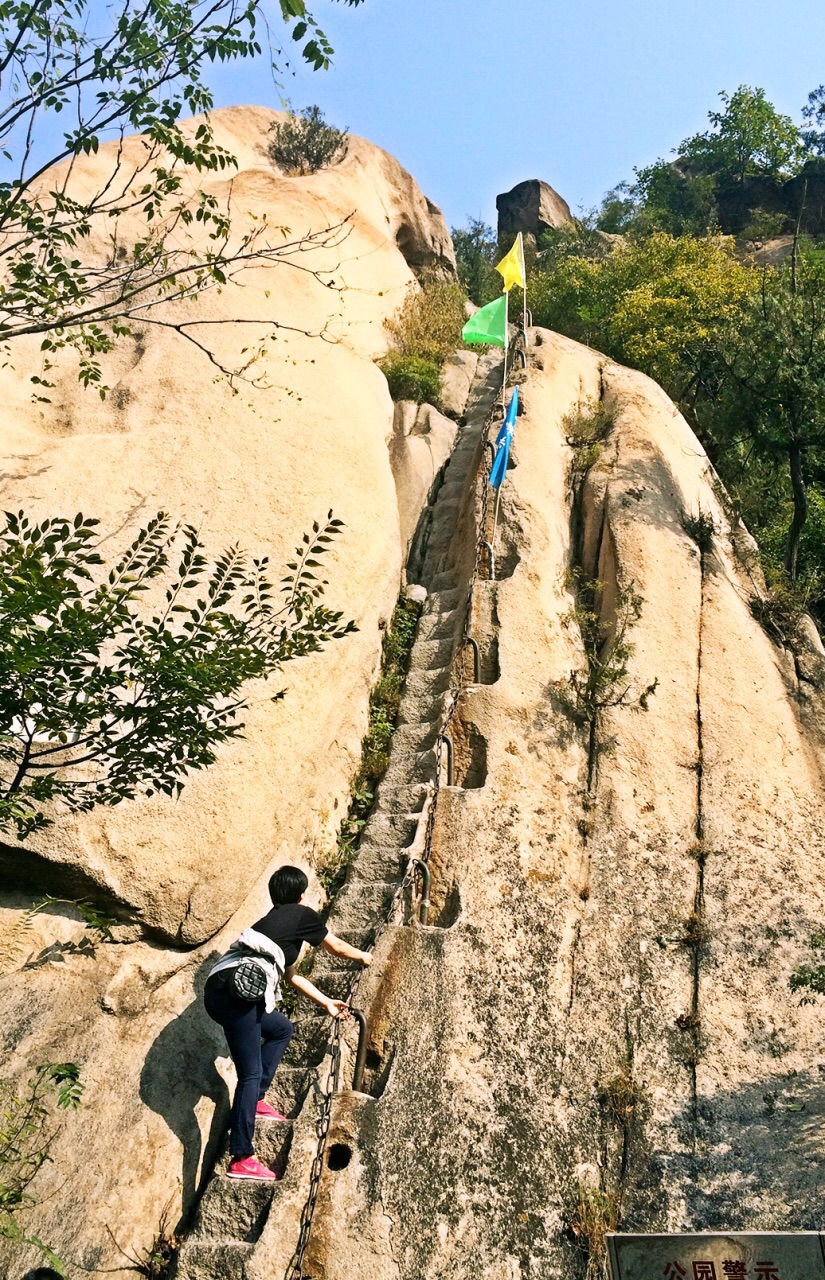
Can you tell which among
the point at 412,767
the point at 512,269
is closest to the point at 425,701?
the point at 412,767

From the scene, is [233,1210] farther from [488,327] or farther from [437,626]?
[488,327]

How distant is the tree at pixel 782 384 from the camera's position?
48.2ft

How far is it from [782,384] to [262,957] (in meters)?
11.5

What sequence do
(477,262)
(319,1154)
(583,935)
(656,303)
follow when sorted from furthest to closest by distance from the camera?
1. (477,262)
2. (656,303)
3. (583,935)
4. (319,1154)

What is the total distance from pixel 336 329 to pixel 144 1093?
464 inches

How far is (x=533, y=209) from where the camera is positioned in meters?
41.5

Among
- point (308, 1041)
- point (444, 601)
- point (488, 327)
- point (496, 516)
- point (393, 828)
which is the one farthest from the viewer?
point (488, 327)

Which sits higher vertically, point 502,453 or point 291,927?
point 502,453

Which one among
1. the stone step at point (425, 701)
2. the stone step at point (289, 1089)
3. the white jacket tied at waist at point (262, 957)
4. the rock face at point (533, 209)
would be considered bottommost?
the stone step at point (289, 1089)

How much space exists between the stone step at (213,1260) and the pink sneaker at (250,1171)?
0.42 m

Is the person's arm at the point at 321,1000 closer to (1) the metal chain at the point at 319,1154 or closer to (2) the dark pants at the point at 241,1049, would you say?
(1) the metal chain at the point at 319,1154

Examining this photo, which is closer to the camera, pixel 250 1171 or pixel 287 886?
pixel 250 1171

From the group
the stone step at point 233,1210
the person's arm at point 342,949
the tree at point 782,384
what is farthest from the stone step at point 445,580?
the stone step at point 233,1210

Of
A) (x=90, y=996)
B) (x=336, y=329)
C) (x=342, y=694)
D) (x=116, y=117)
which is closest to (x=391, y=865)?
(x=342, y=694)
